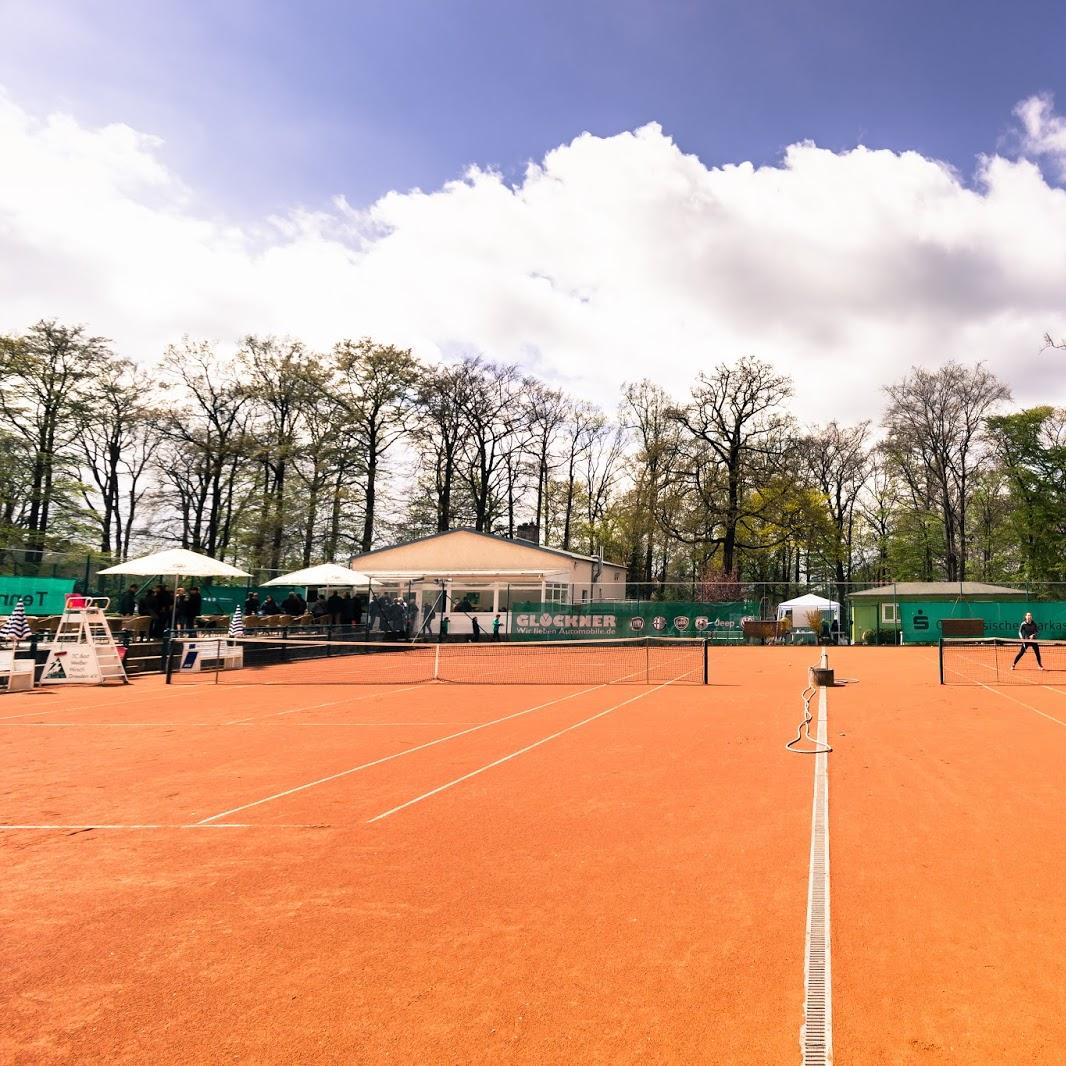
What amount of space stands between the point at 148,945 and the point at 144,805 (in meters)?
3.23

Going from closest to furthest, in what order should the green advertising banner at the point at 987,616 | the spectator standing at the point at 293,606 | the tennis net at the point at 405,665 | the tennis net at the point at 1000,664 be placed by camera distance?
the tennis net at the point at 1000,664 → the tennis net at the point at 405,665 → the spectator standing at the point at 293,606 → the green advertising banner at the point at 987,616

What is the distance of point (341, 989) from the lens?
3.76 metres

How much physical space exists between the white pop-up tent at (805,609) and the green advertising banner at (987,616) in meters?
6.74

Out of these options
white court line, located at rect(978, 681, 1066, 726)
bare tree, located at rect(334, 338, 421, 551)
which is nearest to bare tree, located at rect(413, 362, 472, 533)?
bare tree, located at rect(334, 338, 421, 551)

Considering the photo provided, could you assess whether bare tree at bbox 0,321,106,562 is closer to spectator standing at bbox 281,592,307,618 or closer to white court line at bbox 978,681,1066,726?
spectator standing at bbox 281,592,307,618

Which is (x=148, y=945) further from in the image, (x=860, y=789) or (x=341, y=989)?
(x=860, y=789)

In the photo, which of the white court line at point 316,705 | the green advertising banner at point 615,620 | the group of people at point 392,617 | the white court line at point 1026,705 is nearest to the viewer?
the white court line at point 1026,705

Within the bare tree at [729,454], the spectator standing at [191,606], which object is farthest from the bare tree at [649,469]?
the spectator standing at [191,606]

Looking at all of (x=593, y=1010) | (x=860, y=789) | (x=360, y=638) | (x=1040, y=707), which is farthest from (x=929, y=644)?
(x=593, y=1010)

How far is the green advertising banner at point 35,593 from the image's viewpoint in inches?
936

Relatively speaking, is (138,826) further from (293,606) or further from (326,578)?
(293,606)

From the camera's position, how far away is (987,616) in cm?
3253

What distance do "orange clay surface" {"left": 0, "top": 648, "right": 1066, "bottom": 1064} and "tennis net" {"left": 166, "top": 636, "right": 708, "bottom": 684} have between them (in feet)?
29.1

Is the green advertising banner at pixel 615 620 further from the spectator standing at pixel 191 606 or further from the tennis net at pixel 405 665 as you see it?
the spectator standing at pixel 191 606
